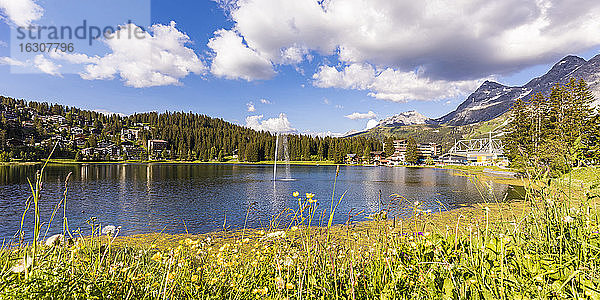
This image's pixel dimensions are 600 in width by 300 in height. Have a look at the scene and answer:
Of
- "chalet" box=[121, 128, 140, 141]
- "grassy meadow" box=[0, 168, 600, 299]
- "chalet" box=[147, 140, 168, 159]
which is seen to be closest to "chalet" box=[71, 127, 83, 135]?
"chalet" box=[121, 128, 140, 141]

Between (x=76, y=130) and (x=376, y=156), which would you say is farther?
(x=76, y=130)

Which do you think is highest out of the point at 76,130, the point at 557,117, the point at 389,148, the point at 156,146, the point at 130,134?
the point at 76,130

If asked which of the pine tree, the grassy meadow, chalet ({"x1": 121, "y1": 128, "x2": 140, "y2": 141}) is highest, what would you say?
chalet ({"x1": 121, "y1": 128, "x2": 140, "y2": 141})

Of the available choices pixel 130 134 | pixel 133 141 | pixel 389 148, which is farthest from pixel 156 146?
pixel 389 148

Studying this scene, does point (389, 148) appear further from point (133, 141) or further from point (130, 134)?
point (130, 134)

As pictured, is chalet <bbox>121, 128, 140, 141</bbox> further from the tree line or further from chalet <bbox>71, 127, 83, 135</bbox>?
the tree line

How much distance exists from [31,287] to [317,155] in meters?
128

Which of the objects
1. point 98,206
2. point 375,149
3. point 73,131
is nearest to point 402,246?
point 98,206

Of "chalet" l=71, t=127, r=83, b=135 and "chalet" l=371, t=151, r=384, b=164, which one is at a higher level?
"chalet" l=71, t=127, r=83, b=135

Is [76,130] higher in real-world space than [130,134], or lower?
higher

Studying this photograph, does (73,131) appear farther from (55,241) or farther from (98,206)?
(55,241)

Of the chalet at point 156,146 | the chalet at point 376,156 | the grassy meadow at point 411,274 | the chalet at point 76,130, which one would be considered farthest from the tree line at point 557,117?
the chalet at point 76,130

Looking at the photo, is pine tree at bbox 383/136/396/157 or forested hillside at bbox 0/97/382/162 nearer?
forested hillside at bbox 0/97/382/162

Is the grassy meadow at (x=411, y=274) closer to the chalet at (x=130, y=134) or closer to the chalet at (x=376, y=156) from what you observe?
the chalet at (x=376, y=156)
